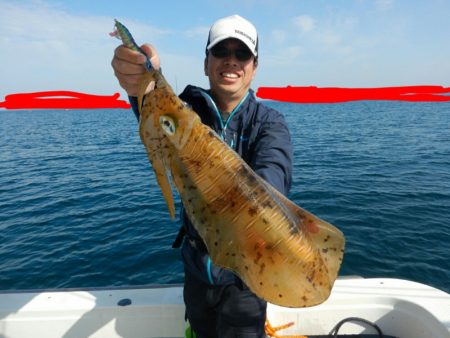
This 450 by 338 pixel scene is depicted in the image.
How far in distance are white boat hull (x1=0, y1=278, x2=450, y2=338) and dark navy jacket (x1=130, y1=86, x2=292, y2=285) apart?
1935 mm

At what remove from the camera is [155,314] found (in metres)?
4.86

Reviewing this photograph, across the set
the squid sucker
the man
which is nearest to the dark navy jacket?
the man

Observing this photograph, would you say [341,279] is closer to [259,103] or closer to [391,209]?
[259,103]

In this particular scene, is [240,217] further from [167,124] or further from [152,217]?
[152,217]

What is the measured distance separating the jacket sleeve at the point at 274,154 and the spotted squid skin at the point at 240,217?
0.69 m

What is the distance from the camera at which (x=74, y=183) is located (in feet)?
65.7

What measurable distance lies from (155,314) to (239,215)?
379cm

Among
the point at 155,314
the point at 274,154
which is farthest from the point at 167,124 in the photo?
the point at 155,314

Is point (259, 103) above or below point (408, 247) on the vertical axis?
above

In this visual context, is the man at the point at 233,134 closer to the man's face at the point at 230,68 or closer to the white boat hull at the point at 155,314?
the man's face at the point at 230,68

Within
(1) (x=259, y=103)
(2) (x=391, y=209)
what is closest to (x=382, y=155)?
(2) (x=391, y=209)

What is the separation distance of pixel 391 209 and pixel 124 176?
16.3 m

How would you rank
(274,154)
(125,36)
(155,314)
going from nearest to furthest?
(125,36) < (274,154) < (155,314)

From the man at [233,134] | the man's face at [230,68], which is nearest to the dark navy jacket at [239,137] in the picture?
the man at [233,134]
